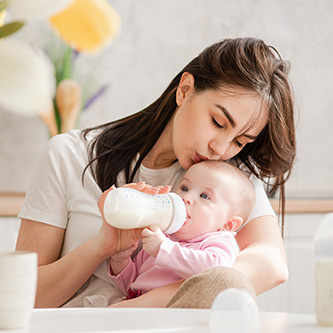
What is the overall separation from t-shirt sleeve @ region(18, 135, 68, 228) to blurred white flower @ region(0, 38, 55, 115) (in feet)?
3.76

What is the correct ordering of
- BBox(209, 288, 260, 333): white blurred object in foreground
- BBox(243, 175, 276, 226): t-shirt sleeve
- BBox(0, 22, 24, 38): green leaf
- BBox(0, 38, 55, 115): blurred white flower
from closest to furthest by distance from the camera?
BBox(0, 38, 55, 115): blurred white flower < BBox(0, 22, 24, 38): green leaf < BBox(209, 288, 260, 333): white blurred object in foreground < BBox(243, 175, 276, 226): t-shirt sleeve

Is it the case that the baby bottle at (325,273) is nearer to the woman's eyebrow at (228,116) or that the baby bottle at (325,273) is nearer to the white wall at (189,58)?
the woman's eyebrow at (228,116)

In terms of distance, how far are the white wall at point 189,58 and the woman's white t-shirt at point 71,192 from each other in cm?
111

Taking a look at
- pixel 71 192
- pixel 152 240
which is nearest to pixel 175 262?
pixel 152 240

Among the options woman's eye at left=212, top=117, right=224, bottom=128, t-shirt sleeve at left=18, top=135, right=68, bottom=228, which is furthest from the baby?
t-shirt sleeve at left=18, top=135, right=68, bottom=228

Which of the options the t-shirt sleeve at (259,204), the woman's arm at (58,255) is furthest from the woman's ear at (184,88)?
the woman's arm at (58,255)

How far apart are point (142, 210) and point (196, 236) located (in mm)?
226

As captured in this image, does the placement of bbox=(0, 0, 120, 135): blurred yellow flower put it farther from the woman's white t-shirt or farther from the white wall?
the white wall

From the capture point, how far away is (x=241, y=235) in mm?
1563

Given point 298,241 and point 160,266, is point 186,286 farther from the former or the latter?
point 298,241

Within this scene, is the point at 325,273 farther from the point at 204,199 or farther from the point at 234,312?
the point at 204,199

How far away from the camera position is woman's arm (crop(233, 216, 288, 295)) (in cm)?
138

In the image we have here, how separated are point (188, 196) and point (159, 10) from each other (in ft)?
5.32

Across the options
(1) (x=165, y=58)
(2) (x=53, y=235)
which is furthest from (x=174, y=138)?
(1) (x=165, y=58)
